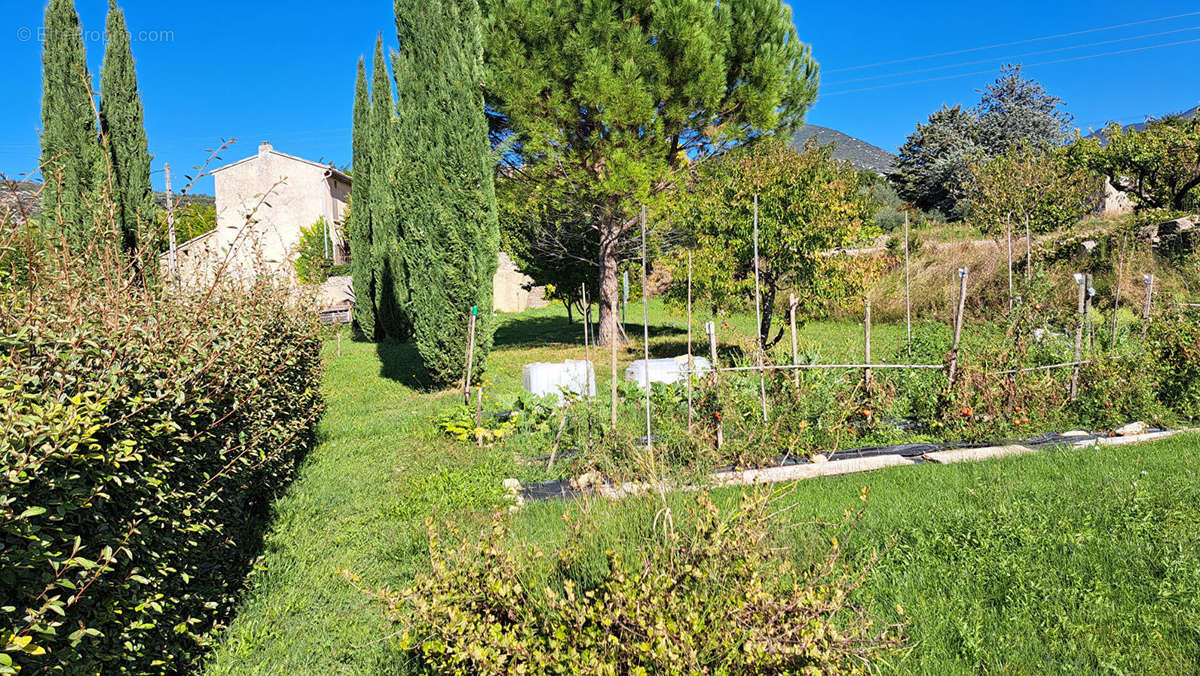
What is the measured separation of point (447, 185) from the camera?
8898 millimetres

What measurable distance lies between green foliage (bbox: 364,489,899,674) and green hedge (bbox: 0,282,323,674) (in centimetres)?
87

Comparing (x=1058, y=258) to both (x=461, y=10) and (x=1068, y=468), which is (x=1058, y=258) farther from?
(x=461, y=10)

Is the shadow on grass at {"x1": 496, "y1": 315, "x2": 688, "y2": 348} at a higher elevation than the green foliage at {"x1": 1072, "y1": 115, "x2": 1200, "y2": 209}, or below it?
below

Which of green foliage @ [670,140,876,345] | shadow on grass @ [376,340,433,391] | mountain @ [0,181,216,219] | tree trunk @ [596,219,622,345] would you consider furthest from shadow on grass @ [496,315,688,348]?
mountain @ [0,181,216,219]

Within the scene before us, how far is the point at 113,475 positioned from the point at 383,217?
13.3 meters

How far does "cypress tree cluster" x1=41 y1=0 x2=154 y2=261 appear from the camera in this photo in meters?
10.3

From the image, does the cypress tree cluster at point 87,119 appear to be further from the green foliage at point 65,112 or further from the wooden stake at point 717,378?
the wooden stake at point 717,378

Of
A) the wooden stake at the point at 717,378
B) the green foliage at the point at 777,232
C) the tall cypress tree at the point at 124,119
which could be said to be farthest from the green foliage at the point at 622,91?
the tall cypress tree at the point at 124,119

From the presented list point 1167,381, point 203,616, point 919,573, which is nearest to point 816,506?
point 919,573

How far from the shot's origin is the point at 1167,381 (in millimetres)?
6070

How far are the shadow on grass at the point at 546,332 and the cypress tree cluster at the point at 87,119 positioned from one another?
753 centimetres

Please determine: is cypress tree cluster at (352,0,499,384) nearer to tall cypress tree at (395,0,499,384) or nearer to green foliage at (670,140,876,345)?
tall cypress tree at (395,0,499,384)

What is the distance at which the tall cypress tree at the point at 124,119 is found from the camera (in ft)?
36.4

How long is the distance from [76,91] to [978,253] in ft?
59.9
